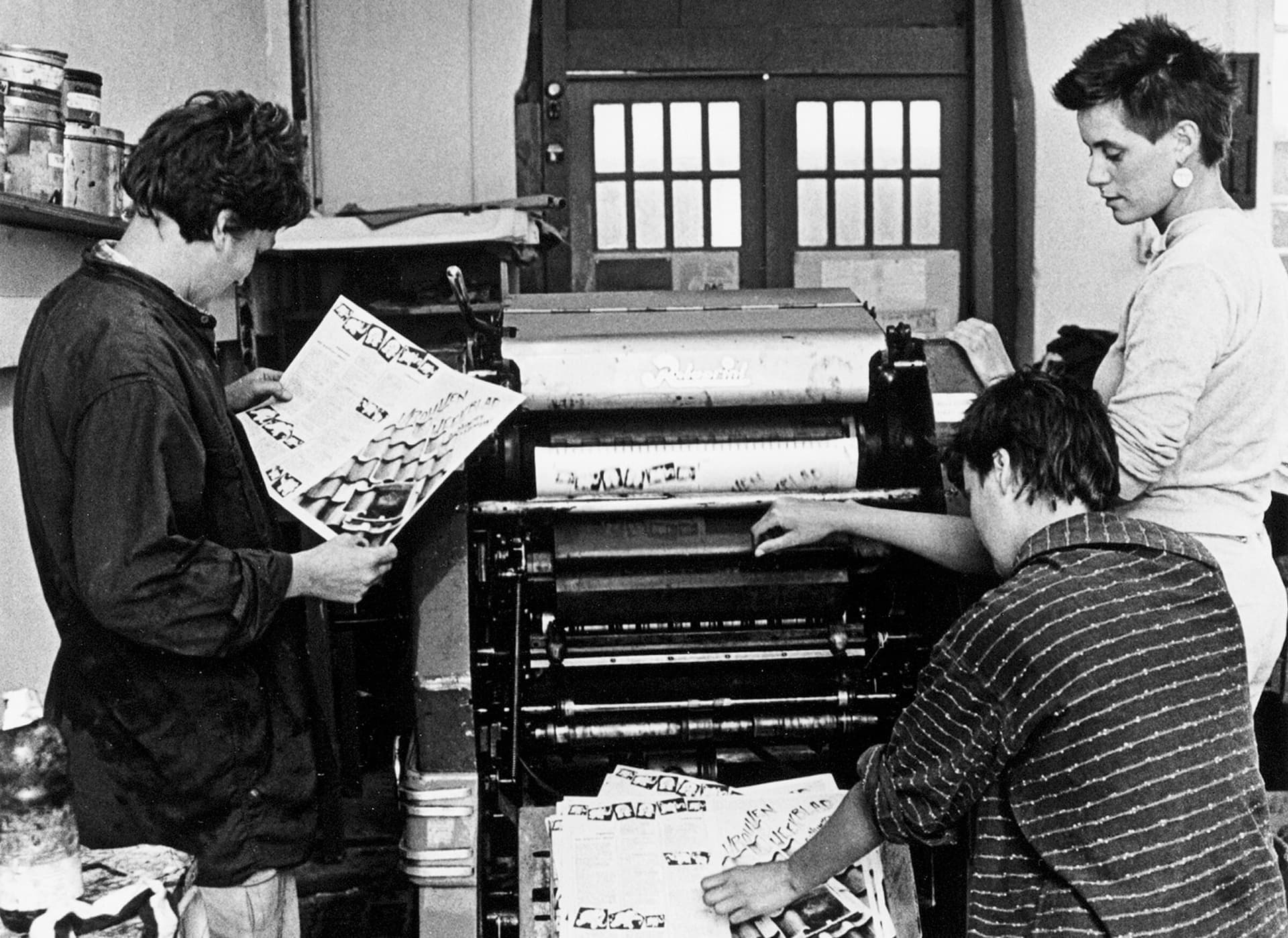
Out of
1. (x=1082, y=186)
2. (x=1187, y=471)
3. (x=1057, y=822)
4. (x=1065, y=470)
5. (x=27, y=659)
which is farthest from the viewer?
(x=1082, y=186)

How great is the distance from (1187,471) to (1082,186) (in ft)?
11.1

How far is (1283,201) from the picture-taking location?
545 cm

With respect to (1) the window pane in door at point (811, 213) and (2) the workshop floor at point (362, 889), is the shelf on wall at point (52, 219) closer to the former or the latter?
(2) the workshop floor at point (362, 889)

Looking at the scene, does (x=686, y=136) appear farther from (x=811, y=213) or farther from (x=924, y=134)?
(x=924, y=134)

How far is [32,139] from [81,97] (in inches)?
10.5

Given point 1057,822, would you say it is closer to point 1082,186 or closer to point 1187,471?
point 1187,471

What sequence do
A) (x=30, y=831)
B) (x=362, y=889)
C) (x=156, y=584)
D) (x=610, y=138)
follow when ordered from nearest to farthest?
(x=30, y=831)
(x=156, y=584)
(x=362, y=889)
(x=610, y=138)

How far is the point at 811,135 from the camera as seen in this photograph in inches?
210

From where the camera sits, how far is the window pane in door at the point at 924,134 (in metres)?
5.34

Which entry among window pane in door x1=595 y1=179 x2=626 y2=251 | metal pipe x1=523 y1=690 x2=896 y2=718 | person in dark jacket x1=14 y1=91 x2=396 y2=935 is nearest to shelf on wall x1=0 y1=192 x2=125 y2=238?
person in dark jacket x1=14 y1=91 x2=396 y2=935

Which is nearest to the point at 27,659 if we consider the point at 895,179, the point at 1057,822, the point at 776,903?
the point at 776,903

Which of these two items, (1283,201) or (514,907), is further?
(1283,201)

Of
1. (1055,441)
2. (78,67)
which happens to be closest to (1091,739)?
(1055,441)

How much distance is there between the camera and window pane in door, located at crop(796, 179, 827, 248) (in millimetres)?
5371
